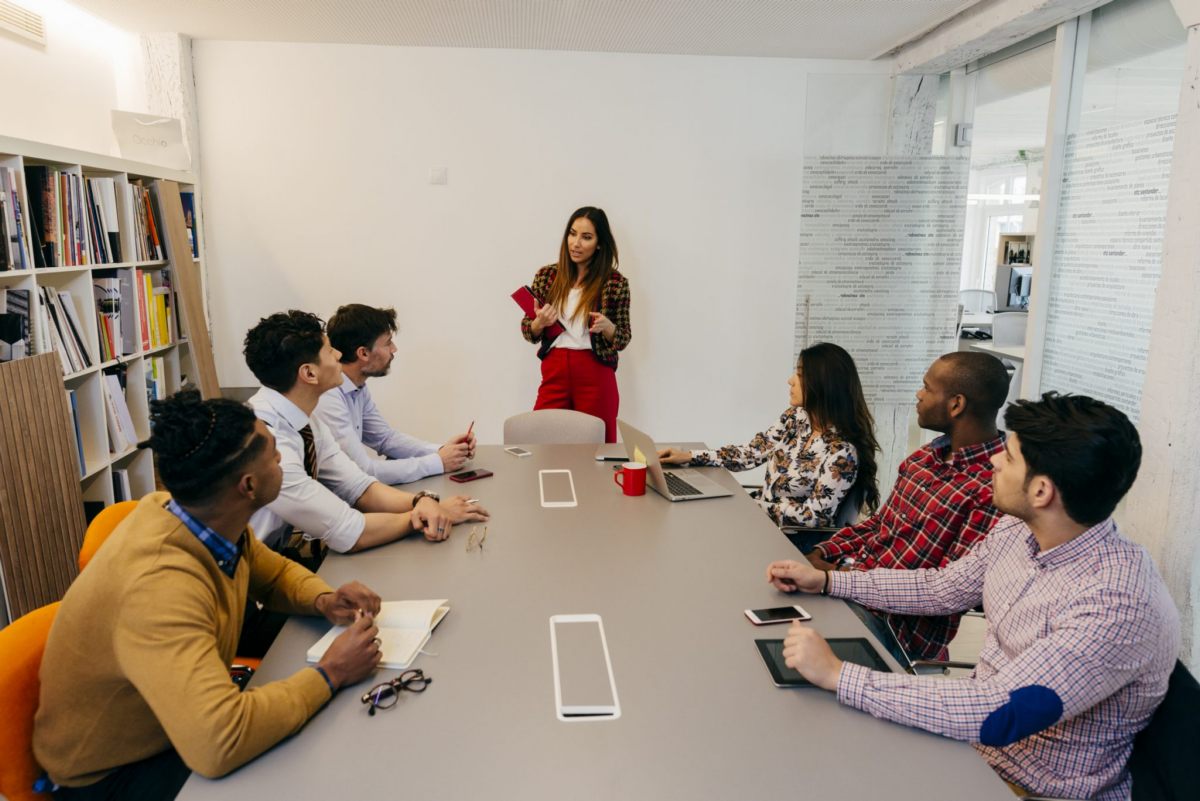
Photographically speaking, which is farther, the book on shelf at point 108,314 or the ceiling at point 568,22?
the ceiling at point 568,22

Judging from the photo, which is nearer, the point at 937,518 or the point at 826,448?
the point at 937,518

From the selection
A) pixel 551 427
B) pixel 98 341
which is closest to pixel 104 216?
pixel 98 341

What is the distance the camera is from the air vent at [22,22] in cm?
319

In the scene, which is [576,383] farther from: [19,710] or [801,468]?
[19,710]

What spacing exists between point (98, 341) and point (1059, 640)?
12.0ft

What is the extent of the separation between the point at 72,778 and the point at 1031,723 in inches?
66.1

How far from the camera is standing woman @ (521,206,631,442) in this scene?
13.1 feet

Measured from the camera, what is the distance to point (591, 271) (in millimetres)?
4039

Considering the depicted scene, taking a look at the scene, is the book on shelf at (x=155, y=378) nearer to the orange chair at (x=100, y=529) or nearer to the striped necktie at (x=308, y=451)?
the striped necktie at (x=308, y=451)

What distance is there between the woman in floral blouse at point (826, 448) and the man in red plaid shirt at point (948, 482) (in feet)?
1.25

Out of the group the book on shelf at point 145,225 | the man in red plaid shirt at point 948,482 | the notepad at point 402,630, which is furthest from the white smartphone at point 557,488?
the book on shelf at point 145,225

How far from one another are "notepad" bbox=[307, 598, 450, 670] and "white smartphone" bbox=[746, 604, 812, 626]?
685mm

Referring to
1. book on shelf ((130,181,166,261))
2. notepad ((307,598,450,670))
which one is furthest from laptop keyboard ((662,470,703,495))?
book on shelf ((130,181,166,261))

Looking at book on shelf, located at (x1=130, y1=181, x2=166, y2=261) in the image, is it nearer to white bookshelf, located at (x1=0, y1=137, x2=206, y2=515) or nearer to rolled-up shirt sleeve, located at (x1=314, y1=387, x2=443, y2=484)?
white bookshelf, located at (x1=0, y1=137, x2=206, y2=515)
